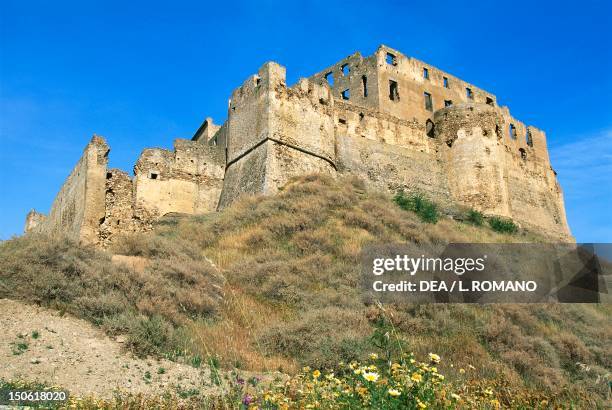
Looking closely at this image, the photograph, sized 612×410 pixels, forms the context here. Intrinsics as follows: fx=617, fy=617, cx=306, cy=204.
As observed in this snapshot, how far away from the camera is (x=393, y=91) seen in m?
30.8

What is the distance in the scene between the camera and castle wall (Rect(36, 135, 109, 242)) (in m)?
20.0

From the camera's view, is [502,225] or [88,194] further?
[502,225]

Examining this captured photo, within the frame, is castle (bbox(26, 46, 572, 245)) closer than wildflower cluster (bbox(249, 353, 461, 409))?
No

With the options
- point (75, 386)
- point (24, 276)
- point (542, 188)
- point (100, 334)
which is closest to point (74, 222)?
point (24, 276)

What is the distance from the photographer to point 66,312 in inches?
387

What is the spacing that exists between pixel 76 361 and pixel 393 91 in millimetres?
25043

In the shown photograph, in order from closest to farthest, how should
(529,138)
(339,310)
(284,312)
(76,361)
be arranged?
(76,361), (339,310), (284,312), (529,138)

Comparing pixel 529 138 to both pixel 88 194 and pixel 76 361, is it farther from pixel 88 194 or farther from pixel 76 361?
pixel 76 361

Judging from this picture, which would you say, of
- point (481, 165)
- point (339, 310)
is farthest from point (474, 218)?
point (339, 310)

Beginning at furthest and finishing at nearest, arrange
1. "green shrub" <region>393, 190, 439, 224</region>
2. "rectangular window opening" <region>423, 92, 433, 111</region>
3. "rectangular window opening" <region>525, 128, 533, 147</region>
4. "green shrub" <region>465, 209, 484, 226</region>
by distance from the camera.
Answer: "rectangular window opening" <region>525, 128, 533, 147</region> → "rectangular window opening" <region>423, 92, 433, 111</region> → "green shrub" <region>465, 209, 484, 226</region> → "green shrub" <region>393, 190, 439, 224</region>
